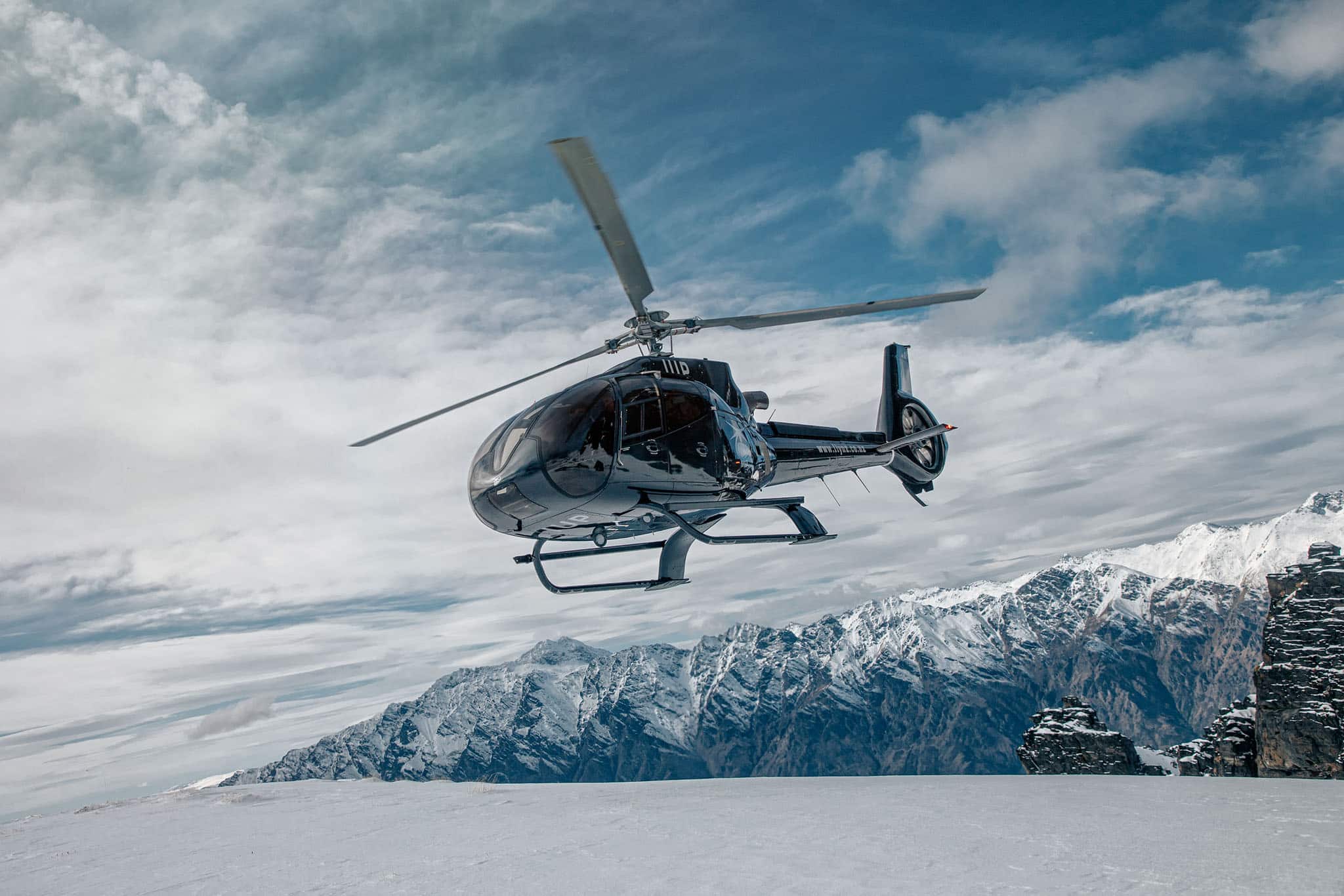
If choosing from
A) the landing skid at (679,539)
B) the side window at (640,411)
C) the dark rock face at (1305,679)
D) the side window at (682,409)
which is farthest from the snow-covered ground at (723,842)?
the dark rock face at (1305,679)

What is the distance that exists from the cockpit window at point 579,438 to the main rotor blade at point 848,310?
11.6 ft

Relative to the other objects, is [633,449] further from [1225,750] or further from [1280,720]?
[1225,750]

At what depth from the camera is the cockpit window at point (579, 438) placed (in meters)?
13.9

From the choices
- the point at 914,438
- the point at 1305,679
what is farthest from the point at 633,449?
the point at 1305,679

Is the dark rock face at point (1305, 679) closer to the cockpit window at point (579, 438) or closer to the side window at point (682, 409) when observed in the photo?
the side window at point (682, 409)

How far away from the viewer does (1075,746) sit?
299 ft

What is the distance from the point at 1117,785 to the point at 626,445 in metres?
14.5

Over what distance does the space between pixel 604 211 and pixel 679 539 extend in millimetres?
8634

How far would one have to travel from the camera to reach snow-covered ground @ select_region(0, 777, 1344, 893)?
32.8 feet

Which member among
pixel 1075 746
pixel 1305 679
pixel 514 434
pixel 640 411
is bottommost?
pixel 1075 746

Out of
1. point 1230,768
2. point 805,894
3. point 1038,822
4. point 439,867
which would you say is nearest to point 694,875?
point 805,894

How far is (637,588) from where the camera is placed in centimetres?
1717

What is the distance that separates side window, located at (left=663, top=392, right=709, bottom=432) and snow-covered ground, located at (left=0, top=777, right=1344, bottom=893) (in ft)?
24.4

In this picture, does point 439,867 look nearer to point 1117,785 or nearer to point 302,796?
point 302,796
